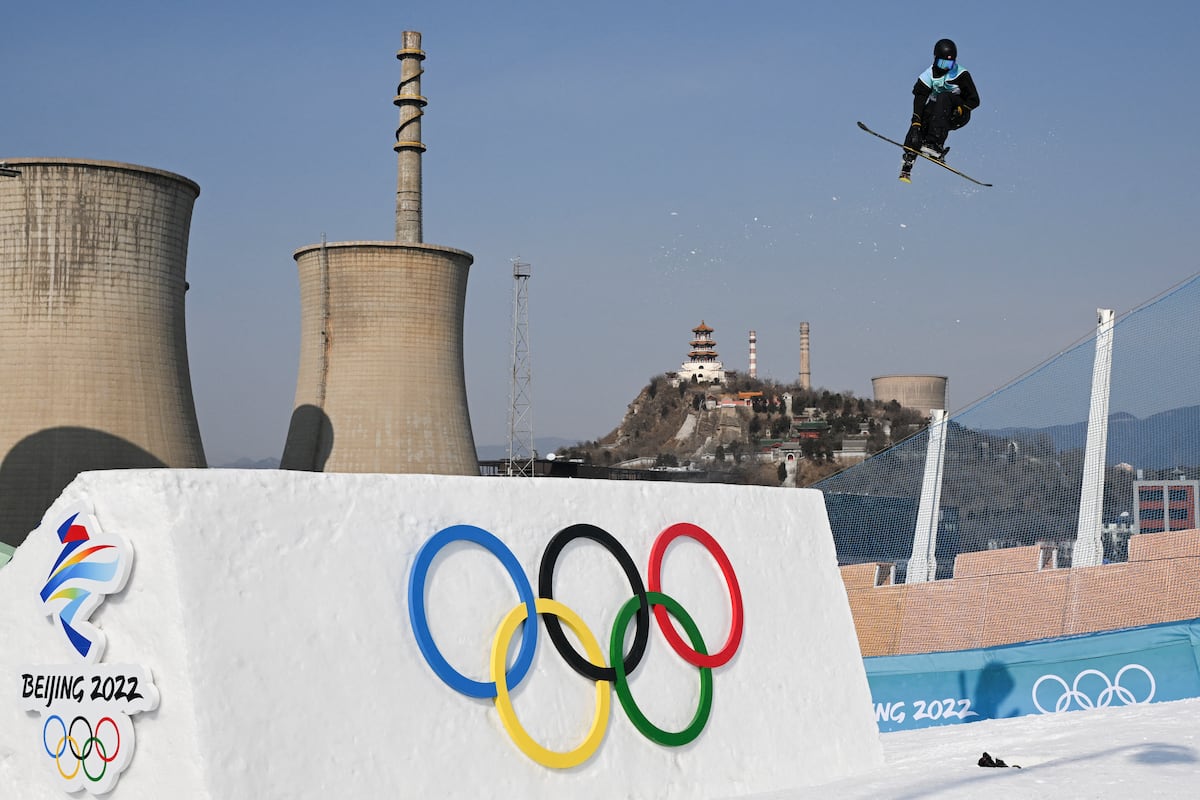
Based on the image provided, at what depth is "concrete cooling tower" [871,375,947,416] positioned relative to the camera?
9881 cm

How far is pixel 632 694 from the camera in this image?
6.73 metres

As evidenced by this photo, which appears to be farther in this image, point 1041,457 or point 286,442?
point 286,442

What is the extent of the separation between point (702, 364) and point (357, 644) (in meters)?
130

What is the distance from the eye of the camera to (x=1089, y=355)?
10.1 metres

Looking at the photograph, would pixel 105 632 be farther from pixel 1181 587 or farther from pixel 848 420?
pixel 848 420

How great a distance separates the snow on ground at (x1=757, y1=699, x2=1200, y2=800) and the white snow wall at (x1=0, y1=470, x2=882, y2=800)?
841mm

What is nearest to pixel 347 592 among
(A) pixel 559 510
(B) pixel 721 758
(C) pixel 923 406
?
(A) pixel 559 510

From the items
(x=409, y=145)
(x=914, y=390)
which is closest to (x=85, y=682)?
(x=409, y=145)

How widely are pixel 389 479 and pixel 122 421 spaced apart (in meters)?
23.4

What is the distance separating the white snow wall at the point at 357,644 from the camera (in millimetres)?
5148

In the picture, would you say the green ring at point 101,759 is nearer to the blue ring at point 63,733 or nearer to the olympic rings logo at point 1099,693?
the blue ring at point 63,733

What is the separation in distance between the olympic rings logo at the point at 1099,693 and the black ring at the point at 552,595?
16.0 ft

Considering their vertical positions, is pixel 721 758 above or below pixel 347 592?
below

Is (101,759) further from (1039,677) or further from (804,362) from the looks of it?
(804,362)
